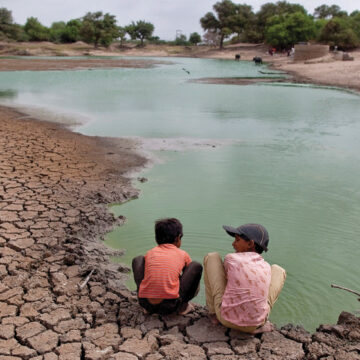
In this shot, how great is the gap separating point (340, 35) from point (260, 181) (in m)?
47.6

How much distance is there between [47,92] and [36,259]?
1537 cm

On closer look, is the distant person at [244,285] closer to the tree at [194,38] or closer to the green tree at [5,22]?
the green tree at [5,22]

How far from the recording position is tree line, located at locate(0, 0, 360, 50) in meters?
56.8

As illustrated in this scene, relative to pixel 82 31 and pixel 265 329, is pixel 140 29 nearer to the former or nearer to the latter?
pixel 82 31

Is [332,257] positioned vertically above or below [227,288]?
below

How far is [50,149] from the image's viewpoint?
8047mm

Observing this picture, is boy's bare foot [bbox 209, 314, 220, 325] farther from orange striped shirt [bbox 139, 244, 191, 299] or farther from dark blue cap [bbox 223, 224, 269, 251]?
dark blue cap [bbox 223, 224, 269, 251]

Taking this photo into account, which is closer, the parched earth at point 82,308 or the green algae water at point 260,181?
the parched earth at point 82,308

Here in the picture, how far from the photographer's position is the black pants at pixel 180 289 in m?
3.07

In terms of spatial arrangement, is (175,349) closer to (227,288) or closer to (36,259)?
(227,288)

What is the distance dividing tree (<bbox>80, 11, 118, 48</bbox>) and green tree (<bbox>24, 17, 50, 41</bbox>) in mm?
7754

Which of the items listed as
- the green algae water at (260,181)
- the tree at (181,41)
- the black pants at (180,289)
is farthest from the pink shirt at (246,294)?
the tree at (181,41)

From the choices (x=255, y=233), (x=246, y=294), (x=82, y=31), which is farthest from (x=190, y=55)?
(x=246, y=294)

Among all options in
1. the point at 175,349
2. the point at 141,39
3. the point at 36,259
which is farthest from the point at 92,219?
the point at 141,39
